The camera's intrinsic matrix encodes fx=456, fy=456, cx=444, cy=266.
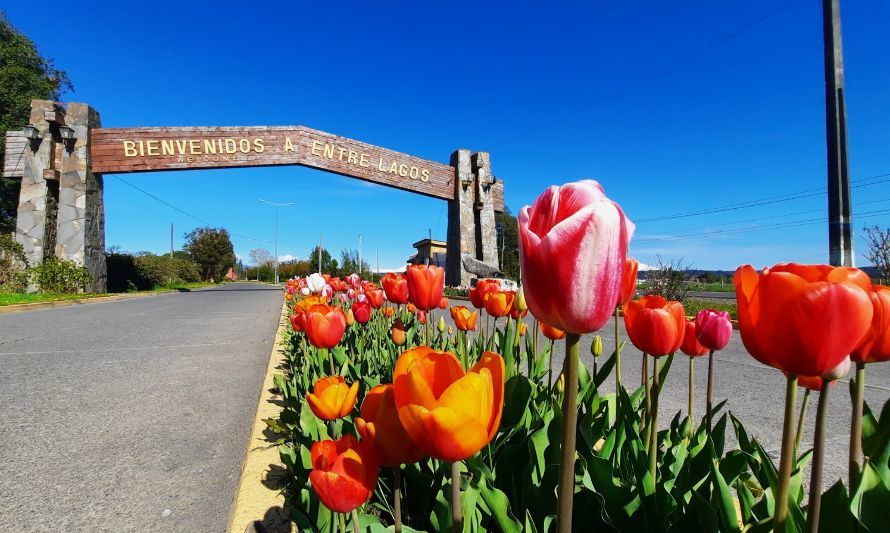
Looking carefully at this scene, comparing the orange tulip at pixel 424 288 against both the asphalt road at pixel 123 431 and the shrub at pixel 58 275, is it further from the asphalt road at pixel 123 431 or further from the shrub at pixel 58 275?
the shrub at pixel 58 275

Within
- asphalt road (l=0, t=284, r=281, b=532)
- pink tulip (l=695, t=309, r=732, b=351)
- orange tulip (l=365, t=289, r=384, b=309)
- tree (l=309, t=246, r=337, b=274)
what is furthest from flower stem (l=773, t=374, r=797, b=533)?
tree (l=309, t=246, r=337, b=274)

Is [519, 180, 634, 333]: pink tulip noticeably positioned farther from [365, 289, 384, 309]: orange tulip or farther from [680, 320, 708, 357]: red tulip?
[365, 289, 384, 309]: orange tulip

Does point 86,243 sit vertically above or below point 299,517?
above

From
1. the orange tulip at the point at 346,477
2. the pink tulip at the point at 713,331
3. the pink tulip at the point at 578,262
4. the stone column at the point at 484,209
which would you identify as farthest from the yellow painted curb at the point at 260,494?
the stone column at the point at 484,209

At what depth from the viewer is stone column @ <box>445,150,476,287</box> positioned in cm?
1505

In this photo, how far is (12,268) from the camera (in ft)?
40.8

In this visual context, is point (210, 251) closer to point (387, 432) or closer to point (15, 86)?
point (15, 86)

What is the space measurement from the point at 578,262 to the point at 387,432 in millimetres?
405

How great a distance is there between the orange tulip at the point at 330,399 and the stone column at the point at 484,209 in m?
14.3

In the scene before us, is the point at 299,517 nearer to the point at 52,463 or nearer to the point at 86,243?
the point at 52,463

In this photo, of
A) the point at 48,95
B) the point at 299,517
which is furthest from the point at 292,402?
the point at 48,95

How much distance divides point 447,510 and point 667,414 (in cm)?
228

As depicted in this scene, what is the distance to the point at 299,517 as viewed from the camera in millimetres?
1072

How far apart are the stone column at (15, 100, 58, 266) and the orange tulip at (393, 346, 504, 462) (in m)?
15.2
